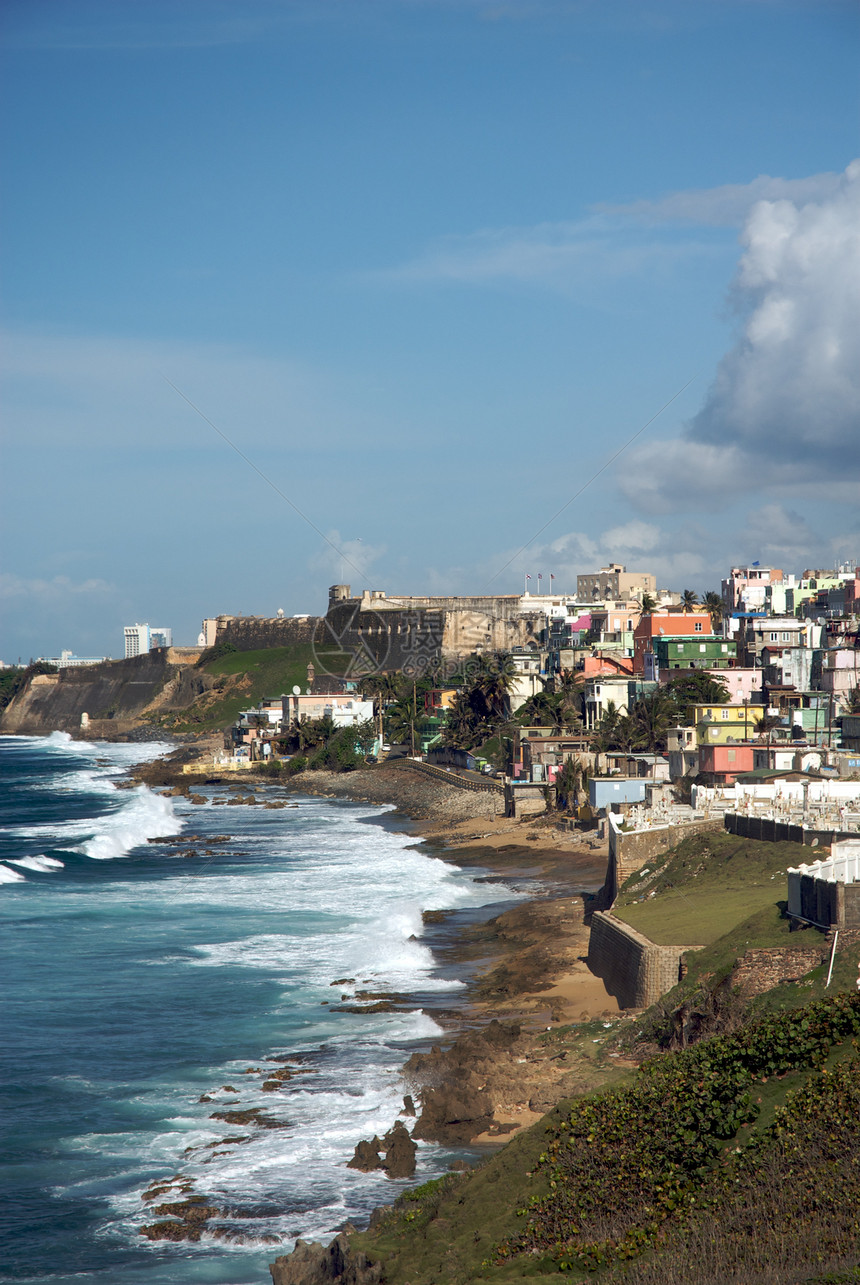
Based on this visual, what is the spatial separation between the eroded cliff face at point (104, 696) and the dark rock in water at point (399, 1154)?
14204 cm

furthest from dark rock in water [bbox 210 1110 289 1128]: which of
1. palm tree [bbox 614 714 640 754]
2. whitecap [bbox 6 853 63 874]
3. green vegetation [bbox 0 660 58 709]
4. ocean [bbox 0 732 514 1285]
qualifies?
green vegetation [bbox 0 660 58 709]

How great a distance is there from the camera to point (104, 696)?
585ft

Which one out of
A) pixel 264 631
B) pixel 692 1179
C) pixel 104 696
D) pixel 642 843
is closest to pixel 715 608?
pixel 642 843

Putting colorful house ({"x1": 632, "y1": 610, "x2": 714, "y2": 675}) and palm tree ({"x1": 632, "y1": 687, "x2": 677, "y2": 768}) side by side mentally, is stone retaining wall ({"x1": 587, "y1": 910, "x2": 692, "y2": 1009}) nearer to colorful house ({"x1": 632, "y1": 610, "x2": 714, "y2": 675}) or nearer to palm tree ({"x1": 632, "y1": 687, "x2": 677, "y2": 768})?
palm tree ({"x1": 632, "y1": 687, "x2": 677, "y2": 768})

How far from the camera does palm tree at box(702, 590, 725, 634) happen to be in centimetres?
8700

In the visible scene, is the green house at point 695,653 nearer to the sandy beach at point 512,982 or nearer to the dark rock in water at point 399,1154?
the sandy beach at point 512,982

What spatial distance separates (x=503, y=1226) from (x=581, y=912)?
68.5ft

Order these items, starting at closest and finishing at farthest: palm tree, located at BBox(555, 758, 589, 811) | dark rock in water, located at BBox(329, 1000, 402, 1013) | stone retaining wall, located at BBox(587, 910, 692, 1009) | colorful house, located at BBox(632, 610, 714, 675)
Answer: stone retaining wall, located at BBox(587, 910, 692, 1009) < dark rock in water, located at BBox(329, 1000, 402, 1013) < palm tree, located at BBox(555, 758, 589, 811) < colorful house, located at BBox(632, 610, 714, 675)

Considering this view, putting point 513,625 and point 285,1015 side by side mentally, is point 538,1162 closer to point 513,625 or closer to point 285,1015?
point 285,1015

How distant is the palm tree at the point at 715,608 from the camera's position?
8700cm

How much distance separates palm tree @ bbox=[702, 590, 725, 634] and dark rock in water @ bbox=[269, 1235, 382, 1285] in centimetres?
7351

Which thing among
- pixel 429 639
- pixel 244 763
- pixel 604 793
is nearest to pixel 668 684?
pixel 604 793

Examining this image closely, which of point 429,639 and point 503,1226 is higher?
point 429,639

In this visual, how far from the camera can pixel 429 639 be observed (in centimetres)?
12769
